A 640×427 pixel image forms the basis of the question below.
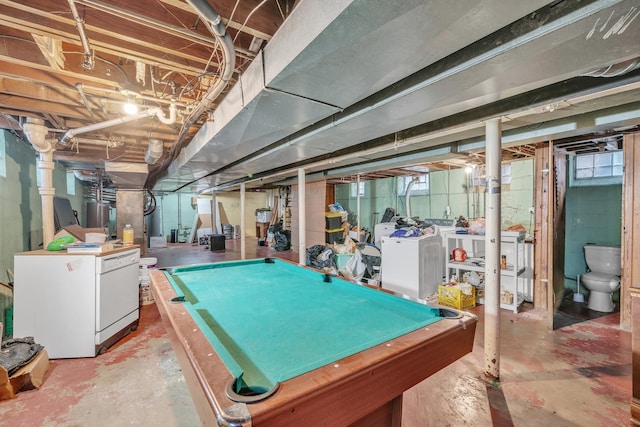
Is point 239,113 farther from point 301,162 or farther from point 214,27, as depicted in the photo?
point 301,162

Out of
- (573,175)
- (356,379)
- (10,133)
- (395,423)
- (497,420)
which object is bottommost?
(497,420)

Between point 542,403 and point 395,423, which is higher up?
point 395,423

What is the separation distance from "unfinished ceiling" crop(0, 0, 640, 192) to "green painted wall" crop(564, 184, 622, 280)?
1.59 metres

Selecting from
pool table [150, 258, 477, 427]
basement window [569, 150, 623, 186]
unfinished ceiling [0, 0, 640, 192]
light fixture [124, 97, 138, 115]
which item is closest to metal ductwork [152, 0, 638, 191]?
unfinished ceiling [0, 0, 640, 192]

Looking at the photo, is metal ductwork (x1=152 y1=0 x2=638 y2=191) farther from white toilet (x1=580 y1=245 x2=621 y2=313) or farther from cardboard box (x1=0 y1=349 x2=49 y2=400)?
white toilet (x1=580 y1=245 x2=621 y2=313)

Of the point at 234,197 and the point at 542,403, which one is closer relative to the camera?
the point at 542,403

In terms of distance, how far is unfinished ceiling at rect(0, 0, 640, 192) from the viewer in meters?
1.13

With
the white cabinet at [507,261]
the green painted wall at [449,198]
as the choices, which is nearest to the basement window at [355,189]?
the green painted wall at [449,198]

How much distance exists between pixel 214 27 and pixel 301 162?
3.55m

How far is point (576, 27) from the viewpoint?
1.11m

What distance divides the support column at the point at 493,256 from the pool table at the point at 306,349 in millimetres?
1040

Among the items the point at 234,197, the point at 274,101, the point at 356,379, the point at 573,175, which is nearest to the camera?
the point at 356,379

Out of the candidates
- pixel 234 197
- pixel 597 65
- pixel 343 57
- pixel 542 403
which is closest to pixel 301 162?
pixel 343 57

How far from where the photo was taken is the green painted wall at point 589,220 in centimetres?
409
